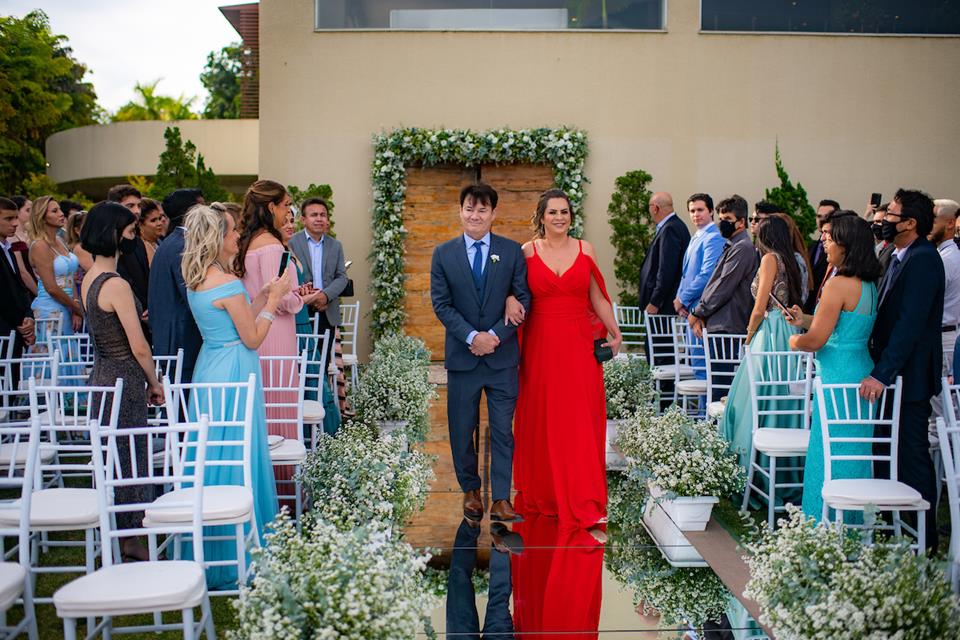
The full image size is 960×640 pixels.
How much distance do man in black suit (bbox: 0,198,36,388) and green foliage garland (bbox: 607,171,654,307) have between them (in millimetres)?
7621

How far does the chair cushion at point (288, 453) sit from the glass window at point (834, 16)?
10138 millimetres

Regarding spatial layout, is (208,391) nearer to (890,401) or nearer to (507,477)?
(507,477)

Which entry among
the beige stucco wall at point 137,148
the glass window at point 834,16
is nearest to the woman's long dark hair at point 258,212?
the glass window at point 834,16

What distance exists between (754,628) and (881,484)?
3.44 feet

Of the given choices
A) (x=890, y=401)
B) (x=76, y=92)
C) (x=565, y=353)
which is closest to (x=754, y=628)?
(x=890, y=401)

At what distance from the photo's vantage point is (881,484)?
5.09m

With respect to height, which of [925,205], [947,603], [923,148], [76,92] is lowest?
[947,603]

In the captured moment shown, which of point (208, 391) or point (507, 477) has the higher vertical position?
point (208, 391)

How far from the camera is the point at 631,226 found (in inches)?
527

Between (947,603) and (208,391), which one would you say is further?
(208,391)

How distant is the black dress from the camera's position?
210 inches

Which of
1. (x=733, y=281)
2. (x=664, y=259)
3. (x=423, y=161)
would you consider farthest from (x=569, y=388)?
(x=423, y=161)

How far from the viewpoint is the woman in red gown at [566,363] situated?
6395 millimetres

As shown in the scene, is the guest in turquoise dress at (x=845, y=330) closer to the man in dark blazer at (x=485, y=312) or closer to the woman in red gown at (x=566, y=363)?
the woman in red gown at (x=566, y=363)
